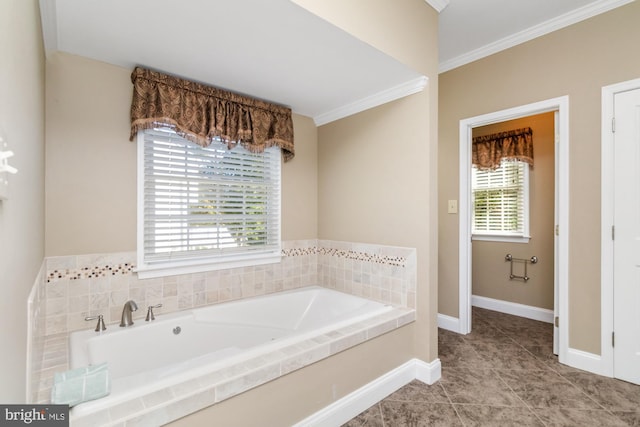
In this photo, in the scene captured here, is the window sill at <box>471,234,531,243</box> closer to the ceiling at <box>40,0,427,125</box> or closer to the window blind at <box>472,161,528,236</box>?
the window blind at <box>472,161,528,236</box>

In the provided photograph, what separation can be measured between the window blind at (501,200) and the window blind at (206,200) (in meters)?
2.95

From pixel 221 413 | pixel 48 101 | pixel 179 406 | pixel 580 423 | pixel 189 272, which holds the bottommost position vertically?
pixel 580 423

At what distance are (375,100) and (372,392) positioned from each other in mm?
2246

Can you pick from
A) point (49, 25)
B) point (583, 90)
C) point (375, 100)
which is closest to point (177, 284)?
point (49, 25)

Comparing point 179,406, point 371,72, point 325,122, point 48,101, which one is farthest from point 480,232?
point 48,101

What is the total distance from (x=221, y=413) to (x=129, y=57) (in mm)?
2147

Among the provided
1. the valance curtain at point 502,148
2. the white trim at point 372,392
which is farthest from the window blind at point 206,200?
the valance curtain at point 502,148

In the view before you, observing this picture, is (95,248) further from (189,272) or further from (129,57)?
Result: (129,57)

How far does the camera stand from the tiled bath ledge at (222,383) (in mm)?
1118

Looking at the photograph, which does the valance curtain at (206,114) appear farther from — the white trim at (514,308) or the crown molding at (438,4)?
the white trim at (514,308)

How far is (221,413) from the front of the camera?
4.41 feet

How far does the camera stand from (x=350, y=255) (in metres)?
2.91

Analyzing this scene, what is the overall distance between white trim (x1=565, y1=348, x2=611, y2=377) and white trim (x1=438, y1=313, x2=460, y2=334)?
918 mm

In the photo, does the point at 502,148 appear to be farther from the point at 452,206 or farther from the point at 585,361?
the point at 585,361
